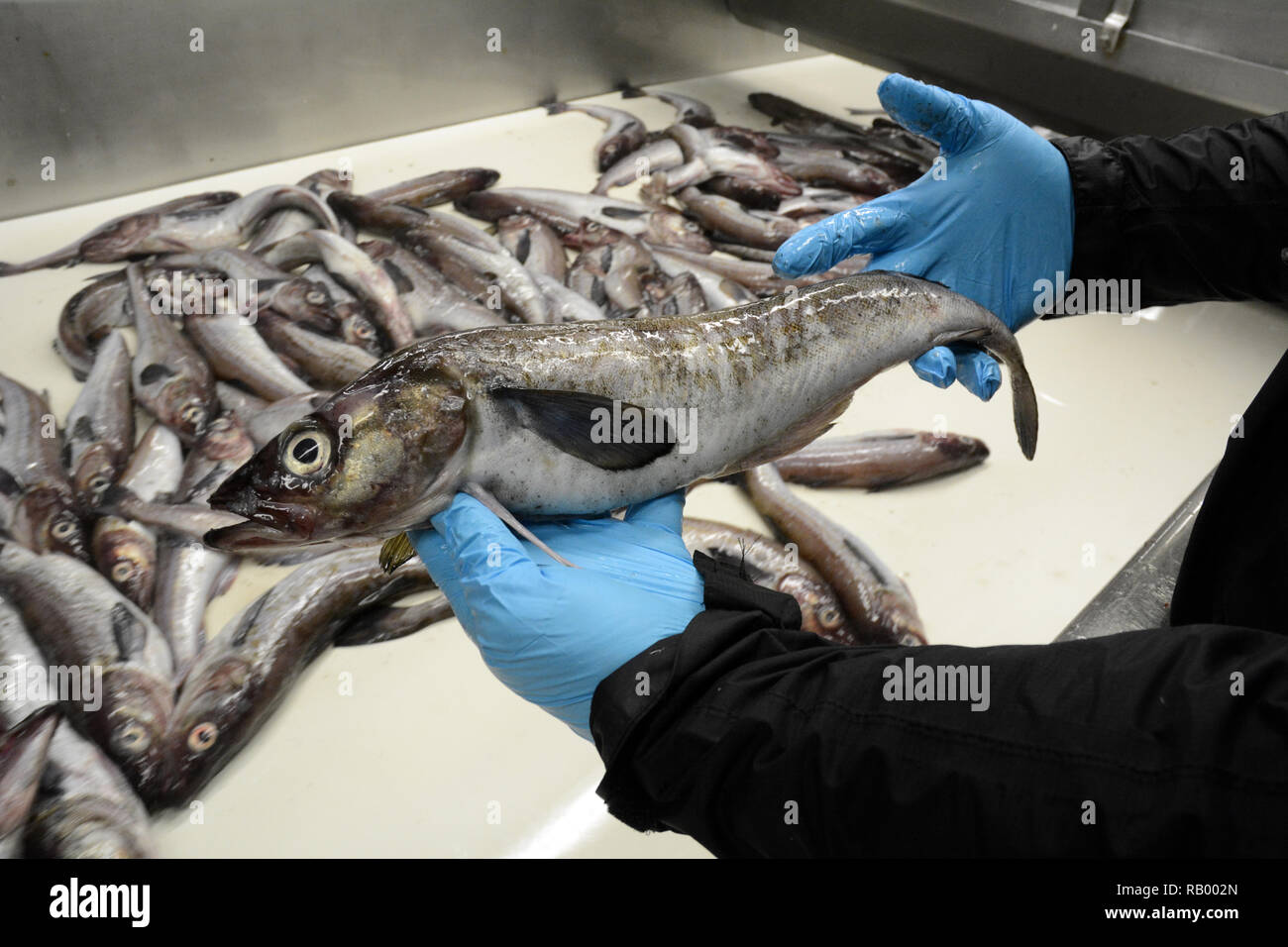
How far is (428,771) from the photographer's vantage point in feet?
7.25

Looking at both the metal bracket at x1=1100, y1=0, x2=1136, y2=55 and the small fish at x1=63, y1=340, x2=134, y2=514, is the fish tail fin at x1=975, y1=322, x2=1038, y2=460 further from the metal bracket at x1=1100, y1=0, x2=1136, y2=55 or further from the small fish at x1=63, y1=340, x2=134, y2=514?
the small fish at x1=63, y1=340, x2=134, y2=514

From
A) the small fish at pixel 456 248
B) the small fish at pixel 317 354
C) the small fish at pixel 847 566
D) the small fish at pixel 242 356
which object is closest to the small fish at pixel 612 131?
the small fish at pixel 456 248

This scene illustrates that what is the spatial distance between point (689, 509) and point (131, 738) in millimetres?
1802

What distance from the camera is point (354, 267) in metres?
3.50

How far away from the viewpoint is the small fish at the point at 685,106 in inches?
207

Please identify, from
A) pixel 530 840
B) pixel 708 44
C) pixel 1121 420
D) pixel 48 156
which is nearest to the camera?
pixel 530 840

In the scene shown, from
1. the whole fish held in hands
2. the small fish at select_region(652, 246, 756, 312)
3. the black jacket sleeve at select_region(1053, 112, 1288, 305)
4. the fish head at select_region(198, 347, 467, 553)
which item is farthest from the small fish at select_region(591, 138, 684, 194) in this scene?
the fish head at select_region(198, 347, 467, 553)

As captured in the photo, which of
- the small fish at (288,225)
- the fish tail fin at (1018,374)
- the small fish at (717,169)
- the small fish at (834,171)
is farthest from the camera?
the small fish at (834,171)

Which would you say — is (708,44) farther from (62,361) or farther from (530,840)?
(530,840)

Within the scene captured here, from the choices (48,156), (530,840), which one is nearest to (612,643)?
(530,840)

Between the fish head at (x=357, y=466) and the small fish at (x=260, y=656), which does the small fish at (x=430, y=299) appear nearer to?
the small fish at (x=260, y=656)

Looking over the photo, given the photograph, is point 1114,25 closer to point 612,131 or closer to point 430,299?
point 612,131

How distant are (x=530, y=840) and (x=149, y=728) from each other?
3.43ft

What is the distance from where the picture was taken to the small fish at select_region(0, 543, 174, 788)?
2092mm
